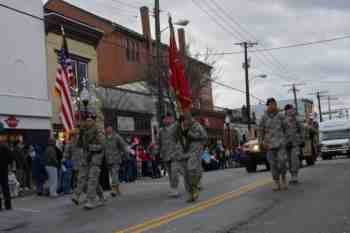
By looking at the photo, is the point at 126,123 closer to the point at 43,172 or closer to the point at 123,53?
the point at 123,53

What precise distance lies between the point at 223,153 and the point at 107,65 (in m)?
12.3

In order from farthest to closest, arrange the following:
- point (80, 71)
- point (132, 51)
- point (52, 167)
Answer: point (132, 51) < point (80, 71) < point (52, 167)

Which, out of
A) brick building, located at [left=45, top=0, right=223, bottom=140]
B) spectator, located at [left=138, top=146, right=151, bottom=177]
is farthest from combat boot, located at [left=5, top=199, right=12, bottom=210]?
brick building, located at [left=45, top=0, right=223, bottom=140]

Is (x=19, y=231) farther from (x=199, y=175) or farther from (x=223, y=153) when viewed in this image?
(x=223, y=153)

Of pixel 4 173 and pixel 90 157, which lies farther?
pixel 4 173

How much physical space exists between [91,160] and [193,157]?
205cm

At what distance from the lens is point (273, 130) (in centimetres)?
1330

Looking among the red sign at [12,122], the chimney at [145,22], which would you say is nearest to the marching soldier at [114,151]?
the red sign at [12,122]

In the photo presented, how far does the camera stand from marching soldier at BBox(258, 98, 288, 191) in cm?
1312

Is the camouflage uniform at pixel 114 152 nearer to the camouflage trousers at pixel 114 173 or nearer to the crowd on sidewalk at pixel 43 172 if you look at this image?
the camouflage trousers at pixel 114 173

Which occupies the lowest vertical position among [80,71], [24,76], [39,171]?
[39,171]

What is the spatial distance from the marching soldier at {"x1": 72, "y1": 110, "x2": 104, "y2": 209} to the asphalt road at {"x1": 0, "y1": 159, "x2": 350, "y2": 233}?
44 cm

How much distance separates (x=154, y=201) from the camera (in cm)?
1309

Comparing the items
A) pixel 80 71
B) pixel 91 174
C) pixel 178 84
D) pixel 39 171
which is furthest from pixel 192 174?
pixel 80 71
